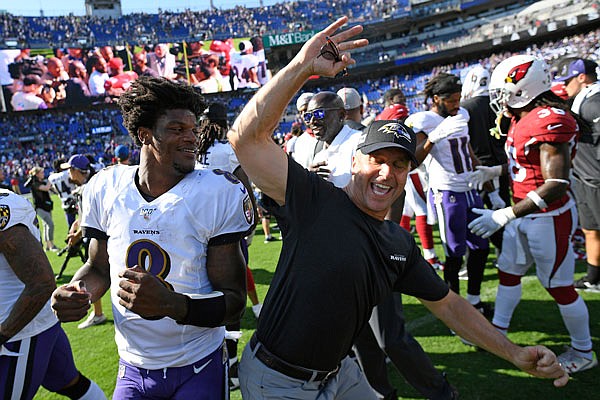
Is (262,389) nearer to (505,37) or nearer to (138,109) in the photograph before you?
(138,109)

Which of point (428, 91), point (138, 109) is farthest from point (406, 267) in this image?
point (428, 91)

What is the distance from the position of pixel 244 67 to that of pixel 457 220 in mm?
36702

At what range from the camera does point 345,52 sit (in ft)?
5.74

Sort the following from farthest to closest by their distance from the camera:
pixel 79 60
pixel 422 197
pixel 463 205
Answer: pixel 79 60 < pixel 422 197 < pixel 463 205

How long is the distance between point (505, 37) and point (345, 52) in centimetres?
3928

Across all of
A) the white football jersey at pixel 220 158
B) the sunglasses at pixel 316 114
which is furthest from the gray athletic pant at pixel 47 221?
the sunglasses at pixel 316 114

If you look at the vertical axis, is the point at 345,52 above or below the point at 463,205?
above

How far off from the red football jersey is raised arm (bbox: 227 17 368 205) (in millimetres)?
1870

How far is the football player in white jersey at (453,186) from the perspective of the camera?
4152 mm

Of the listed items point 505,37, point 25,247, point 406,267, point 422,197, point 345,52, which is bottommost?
point 422,197

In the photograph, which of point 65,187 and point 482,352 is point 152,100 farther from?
point 65,187

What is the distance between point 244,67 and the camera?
38.6 metres

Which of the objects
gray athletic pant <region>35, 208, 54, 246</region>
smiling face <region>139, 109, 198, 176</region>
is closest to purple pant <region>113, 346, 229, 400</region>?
smiling face <region>139, 109, 198, 176</region>

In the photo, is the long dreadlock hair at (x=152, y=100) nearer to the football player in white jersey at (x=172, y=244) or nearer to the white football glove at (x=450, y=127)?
the football player in white jersey at (x=172, y=244)
